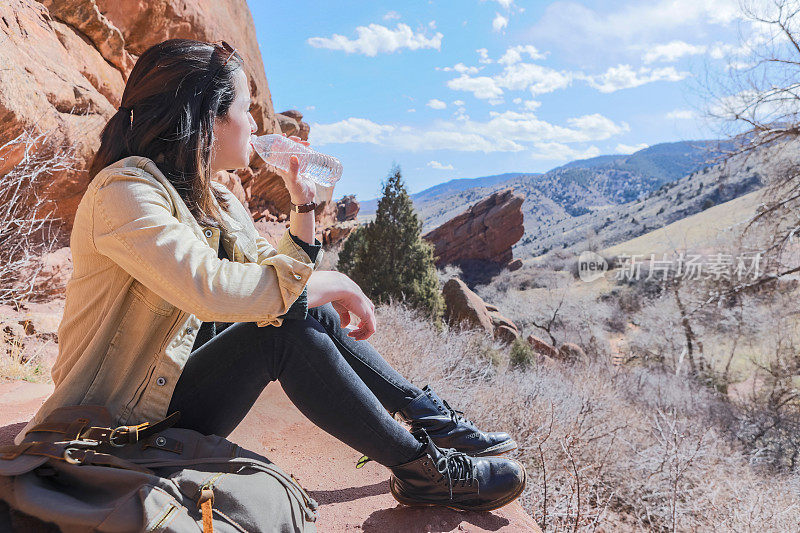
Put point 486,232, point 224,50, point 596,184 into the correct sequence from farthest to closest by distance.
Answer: point 596,184 → point 486,232 → point 224,50

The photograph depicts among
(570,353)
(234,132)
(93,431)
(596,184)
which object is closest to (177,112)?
(234,132)

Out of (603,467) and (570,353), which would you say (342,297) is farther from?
(570,353)

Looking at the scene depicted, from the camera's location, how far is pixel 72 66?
21.4 ft

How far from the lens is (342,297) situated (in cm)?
156

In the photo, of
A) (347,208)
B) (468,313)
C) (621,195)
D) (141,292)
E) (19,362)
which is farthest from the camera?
(621,195)

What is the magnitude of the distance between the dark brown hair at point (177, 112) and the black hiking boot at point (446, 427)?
988 millimetres

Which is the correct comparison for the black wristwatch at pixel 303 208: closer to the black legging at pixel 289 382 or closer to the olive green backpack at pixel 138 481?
the black legging at pixel 289 382

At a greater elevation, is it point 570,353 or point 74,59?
point 74,59

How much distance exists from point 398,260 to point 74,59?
7.75m

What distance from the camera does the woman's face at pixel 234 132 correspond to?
138cm

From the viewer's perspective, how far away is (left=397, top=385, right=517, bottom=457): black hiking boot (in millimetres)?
1793

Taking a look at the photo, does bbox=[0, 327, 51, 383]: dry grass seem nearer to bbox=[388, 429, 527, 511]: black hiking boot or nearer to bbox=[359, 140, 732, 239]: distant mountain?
bbox=[388, 429, 527, 511]: black hiking boot

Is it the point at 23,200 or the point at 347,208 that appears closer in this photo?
the point at 23,200

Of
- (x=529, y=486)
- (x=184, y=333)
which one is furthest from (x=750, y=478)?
(x=184, y=333)
